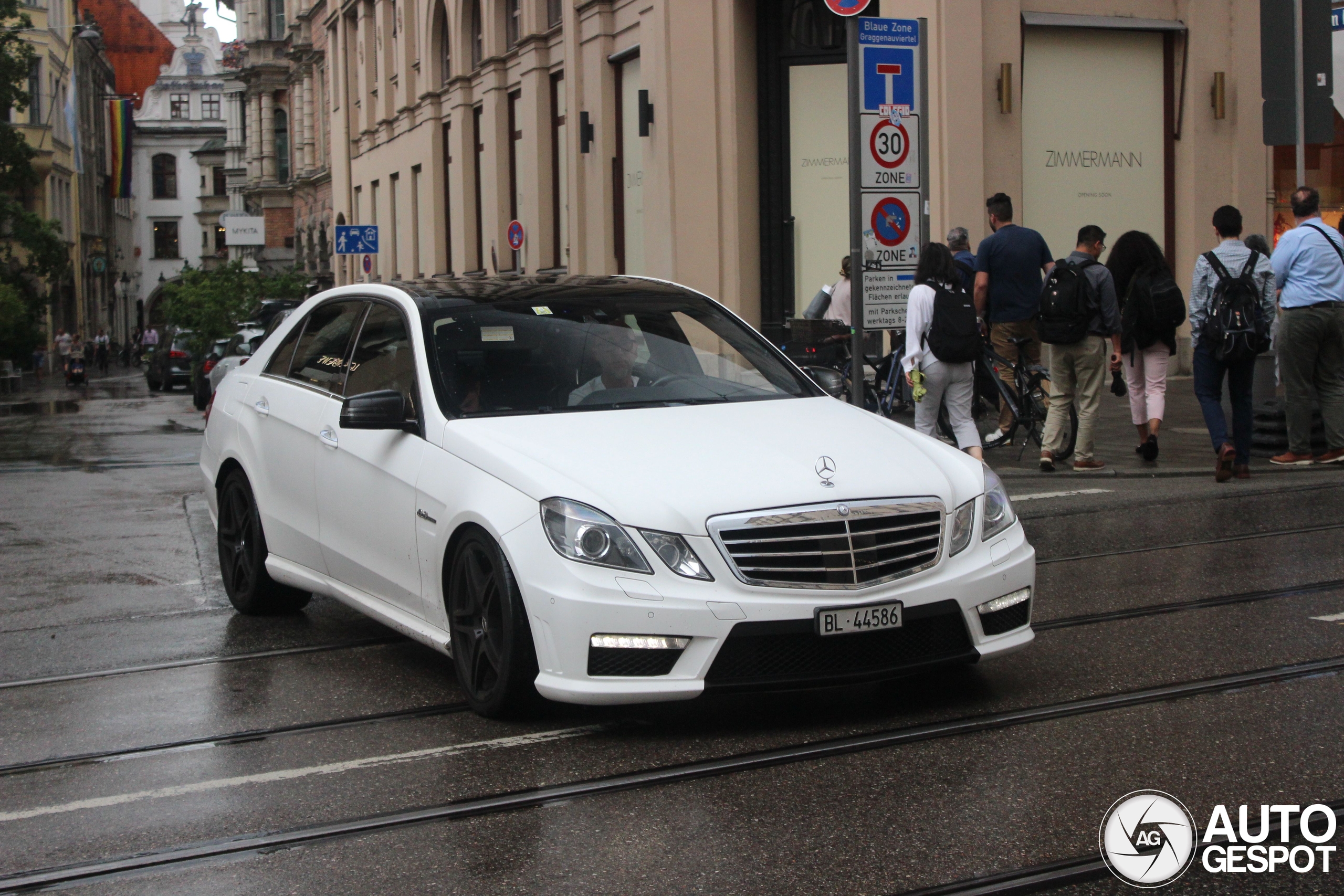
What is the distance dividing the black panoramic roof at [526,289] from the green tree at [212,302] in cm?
2877

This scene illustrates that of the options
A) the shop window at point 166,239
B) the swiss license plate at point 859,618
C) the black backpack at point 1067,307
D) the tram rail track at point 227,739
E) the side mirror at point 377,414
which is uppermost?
the shop window at point 166,239

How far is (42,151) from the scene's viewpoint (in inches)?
2680

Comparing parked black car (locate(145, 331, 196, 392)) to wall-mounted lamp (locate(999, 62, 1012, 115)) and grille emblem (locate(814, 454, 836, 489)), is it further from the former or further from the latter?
grille emblem (locate(814, 454, 836, 489))

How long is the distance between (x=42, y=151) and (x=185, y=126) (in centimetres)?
4141

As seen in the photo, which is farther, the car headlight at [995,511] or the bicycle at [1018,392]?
the bicycle at [1018,392]

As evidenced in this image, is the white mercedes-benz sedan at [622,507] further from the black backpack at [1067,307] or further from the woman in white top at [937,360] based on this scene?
the black backpack at [1067,307]

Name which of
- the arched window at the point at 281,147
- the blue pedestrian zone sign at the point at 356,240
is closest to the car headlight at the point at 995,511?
the blue pedestrian zone sign at the point at 356,240

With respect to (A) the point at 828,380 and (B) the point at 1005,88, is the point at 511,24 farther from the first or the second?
(A) the point at 828,380

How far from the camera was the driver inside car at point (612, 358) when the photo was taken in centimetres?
665

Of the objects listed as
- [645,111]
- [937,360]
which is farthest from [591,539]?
[645,111]

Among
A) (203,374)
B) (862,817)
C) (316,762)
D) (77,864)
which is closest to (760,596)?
(862,817)

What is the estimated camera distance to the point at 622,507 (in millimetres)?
5445

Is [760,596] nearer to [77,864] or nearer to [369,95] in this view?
[77,864]

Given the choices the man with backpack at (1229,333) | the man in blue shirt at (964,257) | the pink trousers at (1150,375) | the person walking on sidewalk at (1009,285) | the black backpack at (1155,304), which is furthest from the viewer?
the man in blue shirt at (964,257)
